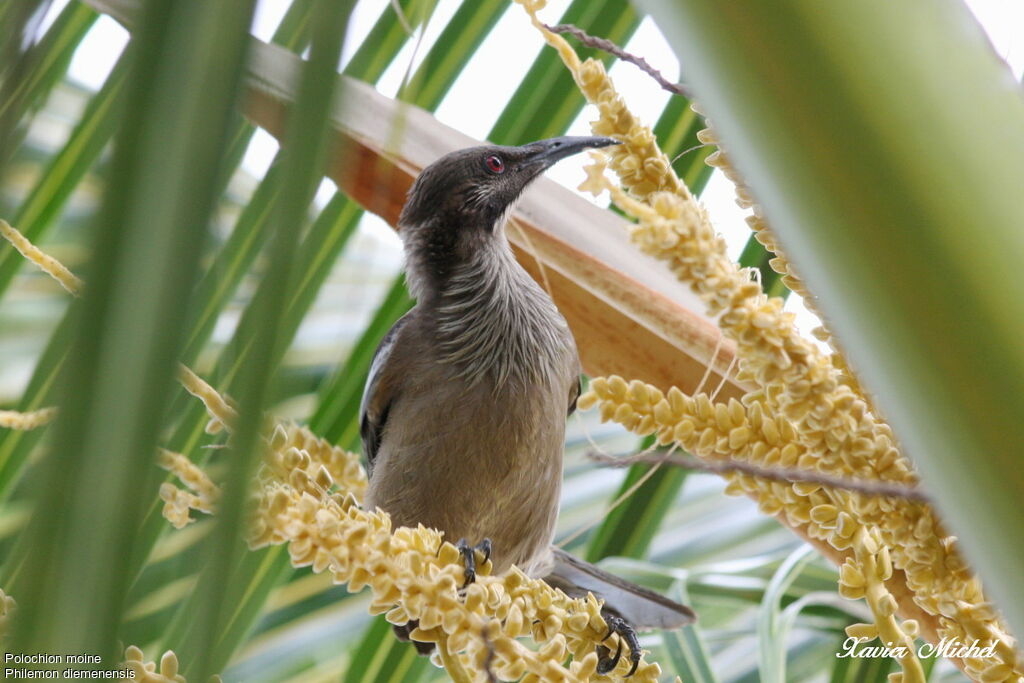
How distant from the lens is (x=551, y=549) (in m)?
1.79

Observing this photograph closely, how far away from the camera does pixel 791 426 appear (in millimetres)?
669

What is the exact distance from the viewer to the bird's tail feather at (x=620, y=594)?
A: 141 centimetres

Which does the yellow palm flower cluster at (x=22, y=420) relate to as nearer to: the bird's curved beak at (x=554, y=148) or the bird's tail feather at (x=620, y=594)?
the bird's tail feather at (x=620, y=594)

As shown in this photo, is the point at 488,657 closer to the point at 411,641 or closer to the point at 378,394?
the point at 411,641

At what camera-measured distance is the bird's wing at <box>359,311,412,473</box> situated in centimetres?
178

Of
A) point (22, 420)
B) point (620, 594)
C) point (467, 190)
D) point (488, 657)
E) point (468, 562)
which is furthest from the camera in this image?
point (467, 190)

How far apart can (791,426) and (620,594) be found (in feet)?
3.30

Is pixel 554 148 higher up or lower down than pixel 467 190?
higher up

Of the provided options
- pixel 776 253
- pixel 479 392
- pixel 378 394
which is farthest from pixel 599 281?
pixel 378 394

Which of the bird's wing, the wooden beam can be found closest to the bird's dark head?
the bird's wing

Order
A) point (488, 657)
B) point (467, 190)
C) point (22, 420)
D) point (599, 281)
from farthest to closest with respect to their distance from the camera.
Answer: point (467, 190) → point (599, 281) → point (488, 657) → point (22, 420)

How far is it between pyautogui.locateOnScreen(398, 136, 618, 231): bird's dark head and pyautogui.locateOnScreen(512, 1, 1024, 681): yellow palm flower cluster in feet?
3.59

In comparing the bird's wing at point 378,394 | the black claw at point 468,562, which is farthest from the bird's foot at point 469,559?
the bird's wing at point 378,394

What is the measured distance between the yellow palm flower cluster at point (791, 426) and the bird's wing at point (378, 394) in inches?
43.9
